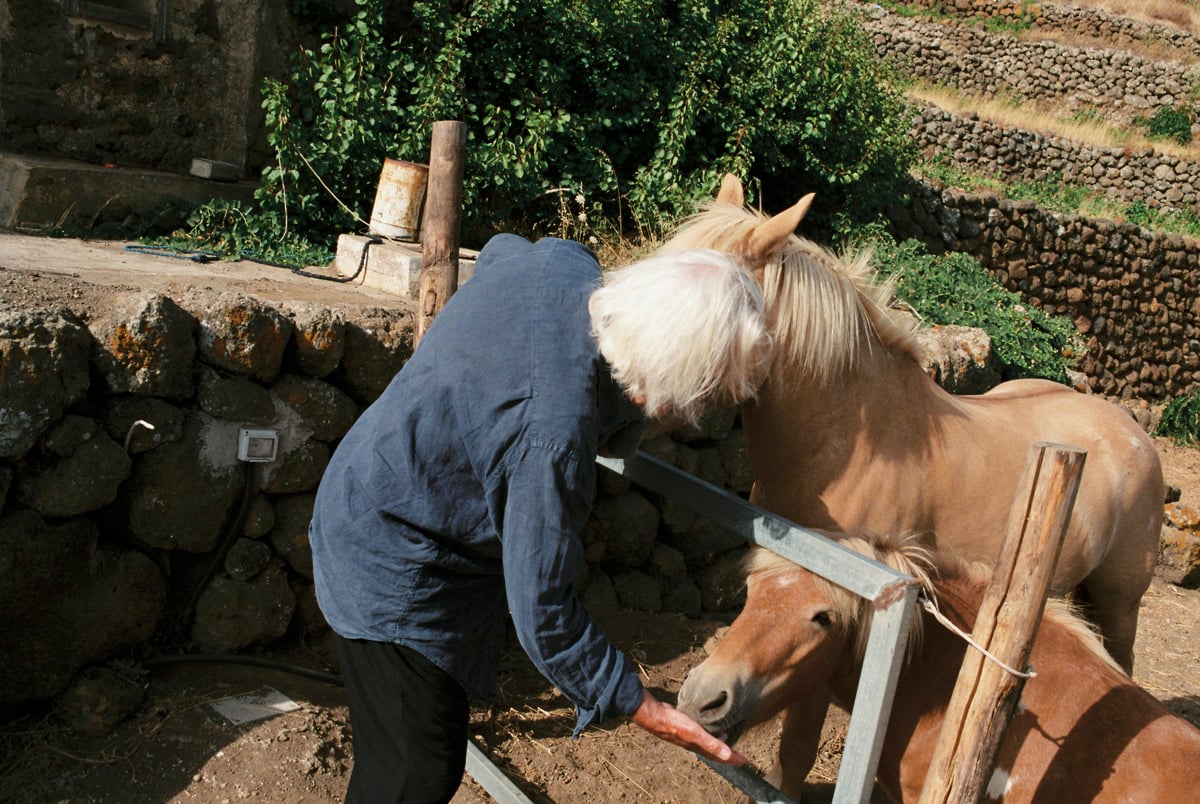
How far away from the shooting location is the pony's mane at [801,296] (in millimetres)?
2557

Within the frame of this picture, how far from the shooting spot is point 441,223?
375 cm

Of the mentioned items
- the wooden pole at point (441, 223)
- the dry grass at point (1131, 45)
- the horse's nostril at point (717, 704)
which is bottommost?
the horse's nostril at point (717, 704)

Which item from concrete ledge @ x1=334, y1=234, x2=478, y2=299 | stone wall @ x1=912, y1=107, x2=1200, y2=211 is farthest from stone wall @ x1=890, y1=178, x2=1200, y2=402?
concrete ledge @ x1=334, y1=234, x2=478, y2=299

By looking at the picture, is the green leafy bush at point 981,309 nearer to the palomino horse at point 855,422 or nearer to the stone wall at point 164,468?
the palomino horse at point 855,422

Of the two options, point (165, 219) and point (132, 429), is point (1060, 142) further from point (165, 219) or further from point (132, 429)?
point (132, 429)

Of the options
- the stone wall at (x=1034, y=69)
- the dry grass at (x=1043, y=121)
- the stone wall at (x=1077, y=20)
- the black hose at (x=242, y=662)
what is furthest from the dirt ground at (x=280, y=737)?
the stone wall at (x=1077, y=20)

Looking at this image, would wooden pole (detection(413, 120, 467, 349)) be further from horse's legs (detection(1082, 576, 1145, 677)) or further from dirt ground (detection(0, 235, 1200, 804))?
horse's legs (detection(1082, 576, 1145, 677))

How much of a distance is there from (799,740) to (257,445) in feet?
7.25

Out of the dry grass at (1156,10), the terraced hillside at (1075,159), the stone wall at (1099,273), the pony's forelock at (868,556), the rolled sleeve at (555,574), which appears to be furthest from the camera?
the dry grass at (1156,10)

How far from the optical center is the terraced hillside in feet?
37.2

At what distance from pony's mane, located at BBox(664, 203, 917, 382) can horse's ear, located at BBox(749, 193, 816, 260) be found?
0.03 meters

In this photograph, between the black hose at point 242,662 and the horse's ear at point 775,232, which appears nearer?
the horse's ear at point 775,232

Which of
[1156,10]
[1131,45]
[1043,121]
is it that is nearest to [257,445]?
[1043,121]

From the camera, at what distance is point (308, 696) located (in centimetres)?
356
